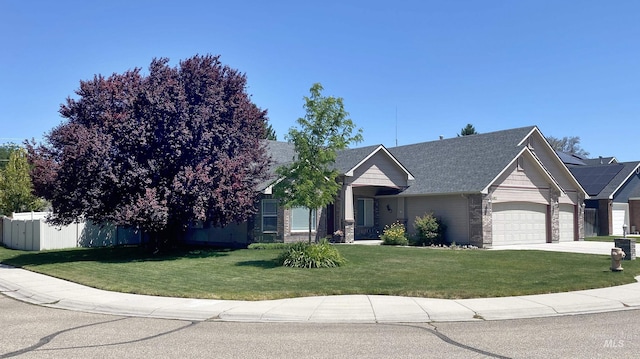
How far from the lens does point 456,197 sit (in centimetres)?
2658

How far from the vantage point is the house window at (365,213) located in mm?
30203

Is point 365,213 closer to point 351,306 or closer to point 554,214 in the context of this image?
point 554,214

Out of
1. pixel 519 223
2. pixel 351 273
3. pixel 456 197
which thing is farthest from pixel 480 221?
pixel 351 273

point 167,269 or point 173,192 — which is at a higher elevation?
point 173,192

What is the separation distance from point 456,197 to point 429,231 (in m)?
2.20

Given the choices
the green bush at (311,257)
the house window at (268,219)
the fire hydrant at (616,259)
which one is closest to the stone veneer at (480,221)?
the house window at (268,219)

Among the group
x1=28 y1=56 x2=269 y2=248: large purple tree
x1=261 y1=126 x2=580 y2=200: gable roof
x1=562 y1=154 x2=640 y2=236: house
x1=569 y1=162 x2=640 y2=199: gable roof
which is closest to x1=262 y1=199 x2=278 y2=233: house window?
x1=261 y1=126 x2=580 y2=200: gable roof

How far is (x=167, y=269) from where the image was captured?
56.9 ft

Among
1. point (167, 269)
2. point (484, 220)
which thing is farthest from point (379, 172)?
point (167, 269)

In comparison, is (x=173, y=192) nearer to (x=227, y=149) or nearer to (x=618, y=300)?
(x=227, y=149)

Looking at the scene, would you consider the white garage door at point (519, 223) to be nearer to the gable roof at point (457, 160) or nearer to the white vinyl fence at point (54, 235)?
the gable roof at point (457, 160)

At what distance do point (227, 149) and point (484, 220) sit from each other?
1256 centimetres

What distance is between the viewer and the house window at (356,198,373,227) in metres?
30.2

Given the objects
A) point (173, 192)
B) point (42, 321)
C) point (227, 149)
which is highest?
point (227, 149)
